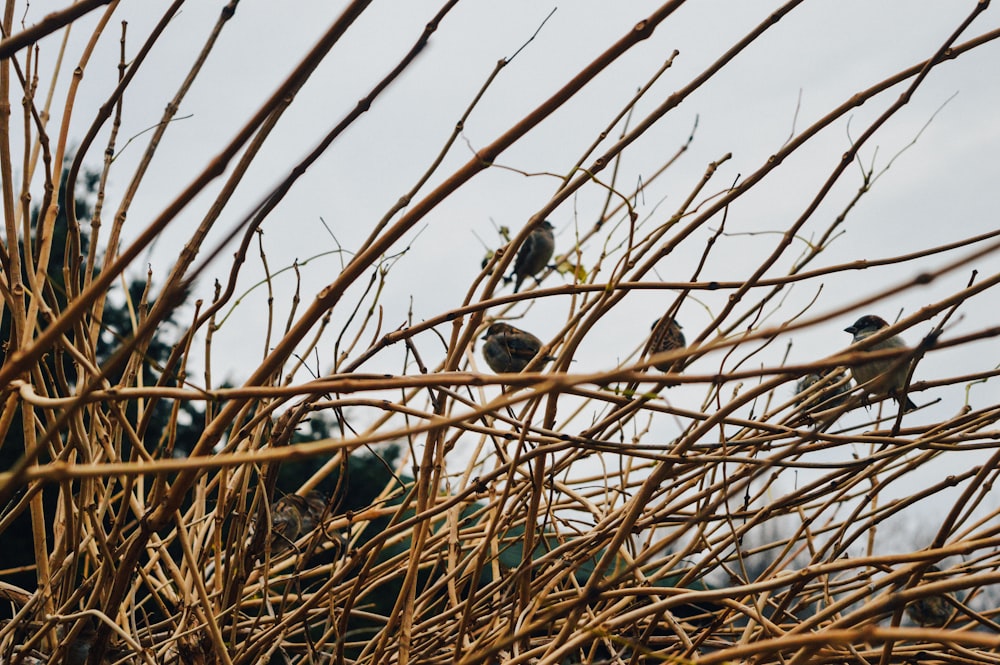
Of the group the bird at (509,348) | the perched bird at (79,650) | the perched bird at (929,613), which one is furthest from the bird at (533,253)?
the perched bird at (79,650)

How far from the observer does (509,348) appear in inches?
111

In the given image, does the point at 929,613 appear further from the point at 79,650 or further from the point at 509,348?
the point at 79,650

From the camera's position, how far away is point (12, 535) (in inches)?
223

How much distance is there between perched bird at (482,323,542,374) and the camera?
2.88m

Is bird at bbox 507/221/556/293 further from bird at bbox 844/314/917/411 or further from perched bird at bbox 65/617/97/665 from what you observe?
perched bird at bbox 65/617/97/665

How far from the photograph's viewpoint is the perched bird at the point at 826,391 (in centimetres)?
159

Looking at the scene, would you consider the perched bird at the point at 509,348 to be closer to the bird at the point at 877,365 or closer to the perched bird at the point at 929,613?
the bird at the point at 877,365

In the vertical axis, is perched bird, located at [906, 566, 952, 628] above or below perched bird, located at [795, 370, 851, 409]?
below

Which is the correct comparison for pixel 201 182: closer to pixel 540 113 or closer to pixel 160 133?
pixel 540 113

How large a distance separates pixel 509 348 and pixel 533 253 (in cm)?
41

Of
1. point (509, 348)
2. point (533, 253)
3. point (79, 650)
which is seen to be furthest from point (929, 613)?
point (79, 650)

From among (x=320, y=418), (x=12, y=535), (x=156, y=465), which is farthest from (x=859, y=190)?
(x=320, y=418)

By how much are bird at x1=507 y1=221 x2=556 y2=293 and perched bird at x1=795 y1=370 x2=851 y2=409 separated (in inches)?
38.4

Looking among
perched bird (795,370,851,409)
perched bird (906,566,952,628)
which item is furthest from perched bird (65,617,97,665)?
perched bird (906,566,952,628)
